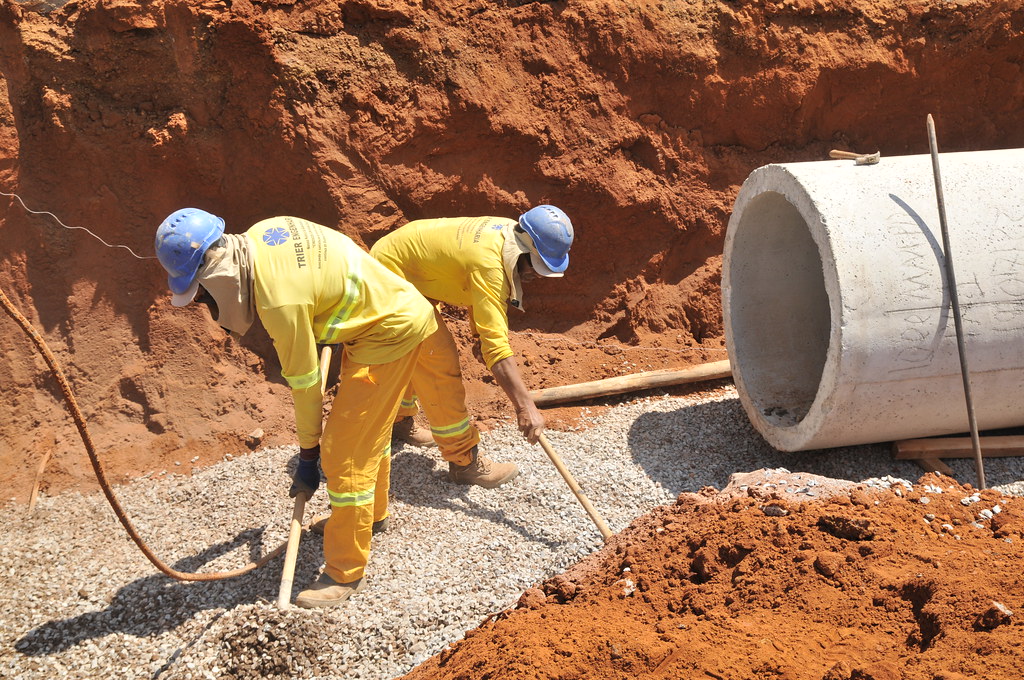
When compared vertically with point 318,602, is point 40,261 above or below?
above

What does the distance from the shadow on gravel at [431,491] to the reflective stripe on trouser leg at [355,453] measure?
0.84 m

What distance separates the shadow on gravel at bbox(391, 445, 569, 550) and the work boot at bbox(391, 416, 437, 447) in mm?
100

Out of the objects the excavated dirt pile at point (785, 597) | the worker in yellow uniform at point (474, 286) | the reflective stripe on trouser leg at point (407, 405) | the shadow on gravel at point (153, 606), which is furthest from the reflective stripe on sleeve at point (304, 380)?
the reflective stripe on trouser leg at point (407, 405)

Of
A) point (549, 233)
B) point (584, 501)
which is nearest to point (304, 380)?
point (549, 233)

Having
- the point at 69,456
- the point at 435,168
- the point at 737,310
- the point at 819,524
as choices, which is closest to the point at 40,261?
the point at 69,456

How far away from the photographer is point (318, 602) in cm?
403

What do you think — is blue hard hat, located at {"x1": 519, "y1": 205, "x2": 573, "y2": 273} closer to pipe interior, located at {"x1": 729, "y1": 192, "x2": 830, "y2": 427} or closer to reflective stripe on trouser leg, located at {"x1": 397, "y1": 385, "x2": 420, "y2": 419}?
reflective stripe on trouser leg, located at {"x1": 397, "y1": 385, "x2": 420, "y2": 419}

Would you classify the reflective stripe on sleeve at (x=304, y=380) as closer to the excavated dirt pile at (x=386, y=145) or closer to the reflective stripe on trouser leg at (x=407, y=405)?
the reflective stripe on trouser leg at (x=407, y=405)

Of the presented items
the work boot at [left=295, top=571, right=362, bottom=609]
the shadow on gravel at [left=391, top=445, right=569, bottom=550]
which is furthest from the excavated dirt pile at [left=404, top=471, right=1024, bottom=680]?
the shadow on gravel at [left=391, top=445, right=569, bottom=550]

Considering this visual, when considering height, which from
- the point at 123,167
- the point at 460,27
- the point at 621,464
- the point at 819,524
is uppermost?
the point at 460,27

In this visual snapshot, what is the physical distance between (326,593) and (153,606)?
0.88 m

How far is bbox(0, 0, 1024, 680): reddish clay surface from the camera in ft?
11.7

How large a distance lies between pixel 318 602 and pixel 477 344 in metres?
2.74

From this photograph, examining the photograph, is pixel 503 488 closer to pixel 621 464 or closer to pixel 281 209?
pixel 621 464
